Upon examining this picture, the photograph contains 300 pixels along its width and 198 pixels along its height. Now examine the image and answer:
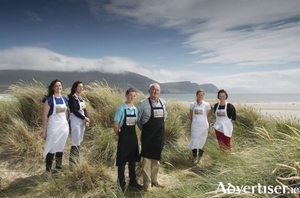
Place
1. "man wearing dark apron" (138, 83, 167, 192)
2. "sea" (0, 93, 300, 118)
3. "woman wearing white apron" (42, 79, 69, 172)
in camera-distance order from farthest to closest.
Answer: "sea" (0, 93, 300, 118) < "woman wearing white apron" (42, 79, 69, 172) < "man wearing dark apron" (138, 83, 167, 192)

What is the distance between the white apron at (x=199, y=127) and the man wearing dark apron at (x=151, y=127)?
4.62ft

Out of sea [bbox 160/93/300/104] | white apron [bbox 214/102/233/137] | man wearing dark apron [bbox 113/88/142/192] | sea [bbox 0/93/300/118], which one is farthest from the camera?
sea [bbox 160/93/300/104]

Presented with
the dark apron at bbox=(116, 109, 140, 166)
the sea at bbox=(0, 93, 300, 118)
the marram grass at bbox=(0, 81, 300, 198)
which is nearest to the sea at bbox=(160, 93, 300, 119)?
the sea at bbox=(0, 93, 300, 118)

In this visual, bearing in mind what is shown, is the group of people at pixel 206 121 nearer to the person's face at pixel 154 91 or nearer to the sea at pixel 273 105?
the person's face at pixel 154 91

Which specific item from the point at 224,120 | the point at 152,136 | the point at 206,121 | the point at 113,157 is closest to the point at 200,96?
the point at 206,121

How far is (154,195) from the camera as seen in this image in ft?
12.0

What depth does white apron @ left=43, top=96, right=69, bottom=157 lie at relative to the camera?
423 centimetres

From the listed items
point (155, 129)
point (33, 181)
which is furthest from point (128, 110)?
point (33, 181)

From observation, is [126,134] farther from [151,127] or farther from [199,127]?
[199,127]

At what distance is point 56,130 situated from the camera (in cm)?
426

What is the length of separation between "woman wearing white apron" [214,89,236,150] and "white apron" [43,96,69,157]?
317 cm

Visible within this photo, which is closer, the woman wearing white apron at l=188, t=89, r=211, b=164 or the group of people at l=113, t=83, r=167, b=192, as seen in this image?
the group of people at l=113, t=83, r=167, b=192

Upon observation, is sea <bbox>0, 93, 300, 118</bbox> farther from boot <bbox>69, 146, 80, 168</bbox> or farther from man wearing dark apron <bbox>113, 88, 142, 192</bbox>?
man wearing dark apron <bbox>113, 88, 142, 192</bbox>

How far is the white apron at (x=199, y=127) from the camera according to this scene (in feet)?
17.2
